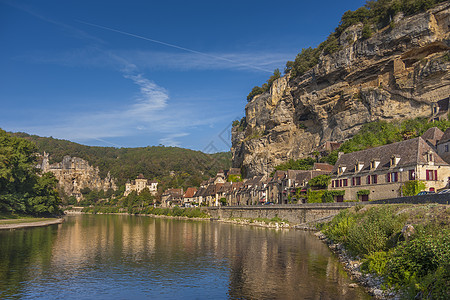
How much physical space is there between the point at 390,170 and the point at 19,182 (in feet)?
201

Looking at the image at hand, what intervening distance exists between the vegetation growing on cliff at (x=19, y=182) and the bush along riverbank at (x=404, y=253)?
166ft

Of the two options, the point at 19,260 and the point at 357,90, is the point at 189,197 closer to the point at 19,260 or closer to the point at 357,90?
the point at 357,90

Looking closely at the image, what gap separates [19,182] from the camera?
61.7 metres

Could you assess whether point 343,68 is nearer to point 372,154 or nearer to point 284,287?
point 372,154

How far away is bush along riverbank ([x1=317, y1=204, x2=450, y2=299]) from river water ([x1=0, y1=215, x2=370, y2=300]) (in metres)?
1.34

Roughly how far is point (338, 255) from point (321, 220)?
1915 cm

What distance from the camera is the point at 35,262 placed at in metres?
25.2

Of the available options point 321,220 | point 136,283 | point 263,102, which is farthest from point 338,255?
point 263,102

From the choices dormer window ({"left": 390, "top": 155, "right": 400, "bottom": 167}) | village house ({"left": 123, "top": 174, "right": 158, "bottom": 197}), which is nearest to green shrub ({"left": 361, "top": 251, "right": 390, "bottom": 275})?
dormer window ({"left": 390, "top": 155, "right": 400, "bottom": 167})

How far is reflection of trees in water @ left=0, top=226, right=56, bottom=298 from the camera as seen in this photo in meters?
18.8

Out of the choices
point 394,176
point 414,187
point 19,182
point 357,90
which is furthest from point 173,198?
point 414,187

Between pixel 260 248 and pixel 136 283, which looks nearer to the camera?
pixel 136 283

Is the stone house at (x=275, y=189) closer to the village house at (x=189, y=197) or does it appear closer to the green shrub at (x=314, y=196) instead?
the green shrub at (x=314, y=196)

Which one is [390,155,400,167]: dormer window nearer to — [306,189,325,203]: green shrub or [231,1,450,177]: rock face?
[306,189,325,203]: green shrub
